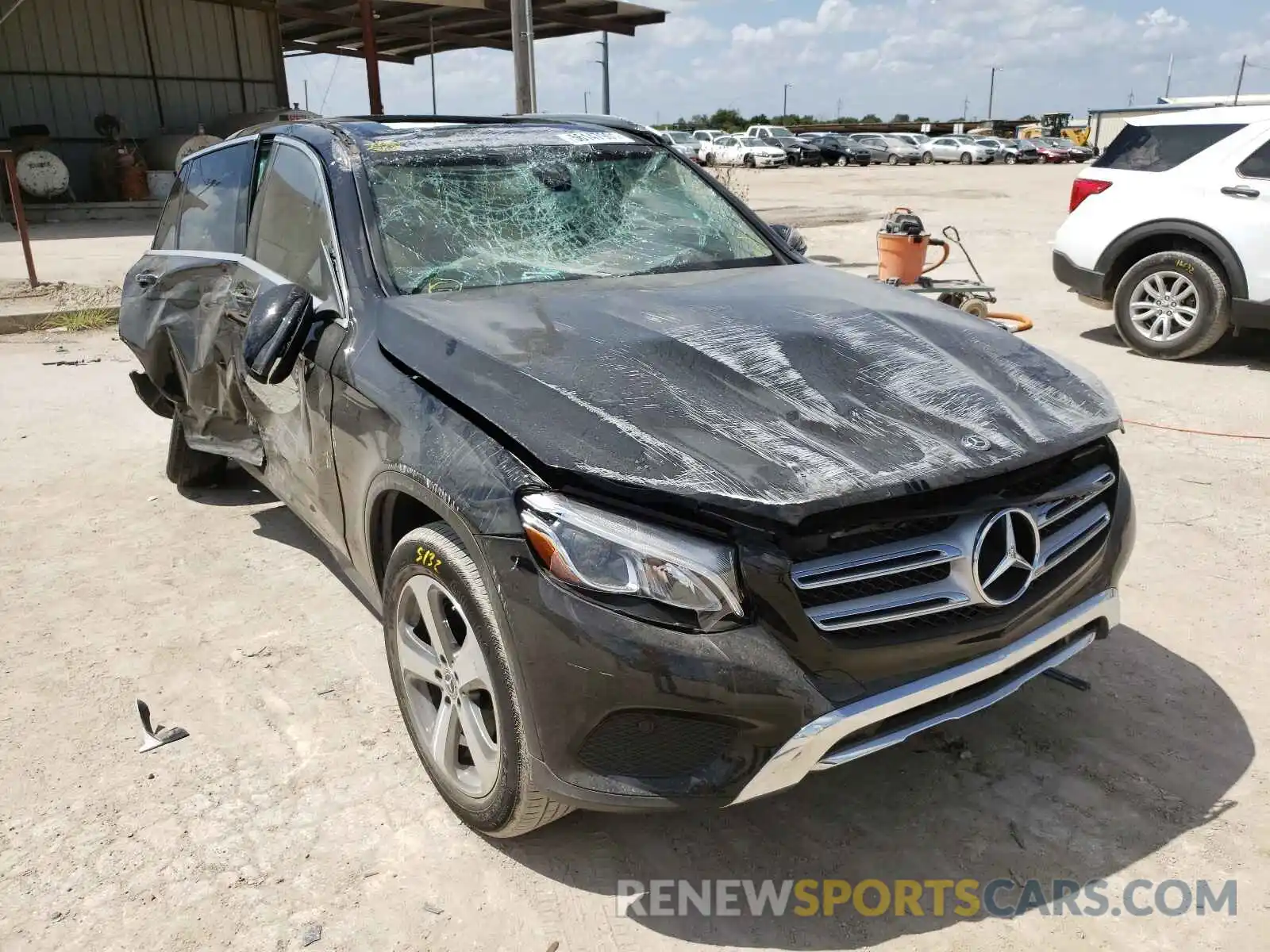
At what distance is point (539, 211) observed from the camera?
3.35 metres

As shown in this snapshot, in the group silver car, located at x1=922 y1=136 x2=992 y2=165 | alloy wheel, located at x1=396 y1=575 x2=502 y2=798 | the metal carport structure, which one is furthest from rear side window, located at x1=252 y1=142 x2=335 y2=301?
silver car, located at x1=922 y1=136 x2=992 y2=165

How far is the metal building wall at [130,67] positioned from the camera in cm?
1889

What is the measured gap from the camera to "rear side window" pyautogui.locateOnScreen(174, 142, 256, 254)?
3.88 metres

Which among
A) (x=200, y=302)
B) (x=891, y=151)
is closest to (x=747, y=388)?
(x=200, y=302)

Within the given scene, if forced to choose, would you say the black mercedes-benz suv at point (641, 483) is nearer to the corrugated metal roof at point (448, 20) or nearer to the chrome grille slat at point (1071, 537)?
the chrome grille slat at point (1071, 537)

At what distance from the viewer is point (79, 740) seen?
2945 mm

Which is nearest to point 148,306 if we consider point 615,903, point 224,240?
point 224,240

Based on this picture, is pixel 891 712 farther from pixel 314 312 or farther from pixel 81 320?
pixel 81 320

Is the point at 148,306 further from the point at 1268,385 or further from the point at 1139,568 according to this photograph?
the point at 1268,385

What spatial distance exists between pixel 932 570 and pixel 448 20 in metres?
21.8

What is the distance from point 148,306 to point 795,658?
3720 millimetres

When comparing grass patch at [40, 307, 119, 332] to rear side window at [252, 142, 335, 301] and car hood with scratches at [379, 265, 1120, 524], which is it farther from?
car hood with scratches at [379, 265, 1120, 524]

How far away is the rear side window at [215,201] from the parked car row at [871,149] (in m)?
39.7

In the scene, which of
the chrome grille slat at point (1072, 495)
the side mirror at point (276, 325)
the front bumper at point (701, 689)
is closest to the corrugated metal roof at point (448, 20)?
the side mirror at point (276, 325)
